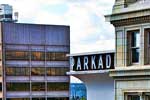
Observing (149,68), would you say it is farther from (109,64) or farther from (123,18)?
(109,64)

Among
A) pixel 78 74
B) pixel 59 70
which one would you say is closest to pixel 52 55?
pixel 59 70

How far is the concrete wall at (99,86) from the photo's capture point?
24219 millimetres

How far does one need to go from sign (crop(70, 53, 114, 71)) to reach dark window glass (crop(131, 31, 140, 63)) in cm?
261

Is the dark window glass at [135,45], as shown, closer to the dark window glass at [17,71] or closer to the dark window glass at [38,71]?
the dark window glass at [17,71]

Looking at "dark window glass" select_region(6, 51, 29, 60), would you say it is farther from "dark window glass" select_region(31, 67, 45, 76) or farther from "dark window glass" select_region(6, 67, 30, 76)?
"dark window glass" select_region(31, 67, 45, 76)

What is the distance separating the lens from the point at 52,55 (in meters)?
109

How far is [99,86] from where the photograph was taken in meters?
25.0

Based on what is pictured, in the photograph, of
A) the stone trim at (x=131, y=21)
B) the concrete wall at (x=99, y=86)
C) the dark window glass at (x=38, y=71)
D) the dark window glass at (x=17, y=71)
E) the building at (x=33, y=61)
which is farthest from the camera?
the dark window glass at (x=38, y=71)

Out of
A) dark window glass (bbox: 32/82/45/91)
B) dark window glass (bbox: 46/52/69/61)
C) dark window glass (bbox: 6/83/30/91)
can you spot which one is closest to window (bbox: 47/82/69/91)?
dark window glass (bbox: 32/82/45/91)

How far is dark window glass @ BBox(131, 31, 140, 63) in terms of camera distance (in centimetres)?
2008

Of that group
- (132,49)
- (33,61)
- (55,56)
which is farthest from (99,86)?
(55,56)

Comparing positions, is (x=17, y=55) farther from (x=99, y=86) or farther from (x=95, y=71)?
(x=95, y=71)

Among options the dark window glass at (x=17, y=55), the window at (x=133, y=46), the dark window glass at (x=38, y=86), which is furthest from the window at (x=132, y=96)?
the dark window glass at (x=38, y=86)

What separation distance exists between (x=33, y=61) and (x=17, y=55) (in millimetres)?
3663
